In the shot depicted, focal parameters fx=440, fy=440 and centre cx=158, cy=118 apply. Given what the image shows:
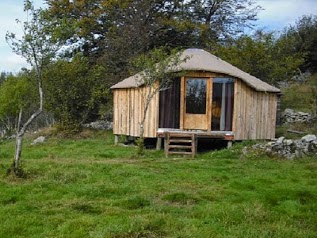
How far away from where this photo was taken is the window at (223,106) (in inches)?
635

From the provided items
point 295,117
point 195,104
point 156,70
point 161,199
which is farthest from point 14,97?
point 161,199

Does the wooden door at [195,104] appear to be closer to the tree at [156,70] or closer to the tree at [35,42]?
the tree at [156,70]

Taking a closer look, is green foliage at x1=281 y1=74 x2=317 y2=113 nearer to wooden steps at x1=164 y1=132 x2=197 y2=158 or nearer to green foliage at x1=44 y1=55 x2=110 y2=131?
wooden steps at x1=164 y1=132 x2=197 y2=158

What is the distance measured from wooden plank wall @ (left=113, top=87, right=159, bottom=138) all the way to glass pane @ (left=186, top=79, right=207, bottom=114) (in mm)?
1186

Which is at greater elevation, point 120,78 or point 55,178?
point 120,78

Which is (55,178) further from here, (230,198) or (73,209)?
(230,198)

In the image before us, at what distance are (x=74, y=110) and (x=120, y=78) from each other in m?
4.21

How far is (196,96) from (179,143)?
6.68 feet

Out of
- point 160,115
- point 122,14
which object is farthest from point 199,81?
point 122,14

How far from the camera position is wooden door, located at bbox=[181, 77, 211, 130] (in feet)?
52.7

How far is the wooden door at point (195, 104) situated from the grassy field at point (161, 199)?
382 cm

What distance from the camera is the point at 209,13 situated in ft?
102

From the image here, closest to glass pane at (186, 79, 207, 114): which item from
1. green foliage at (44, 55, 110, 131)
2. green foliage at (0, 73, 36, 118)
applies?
green foliage at (44, 55, 110, 131)

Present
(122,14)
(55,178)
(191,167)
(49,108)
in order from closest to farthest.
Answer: (55,178) → (191,167) → (49,108) → (122,14)
